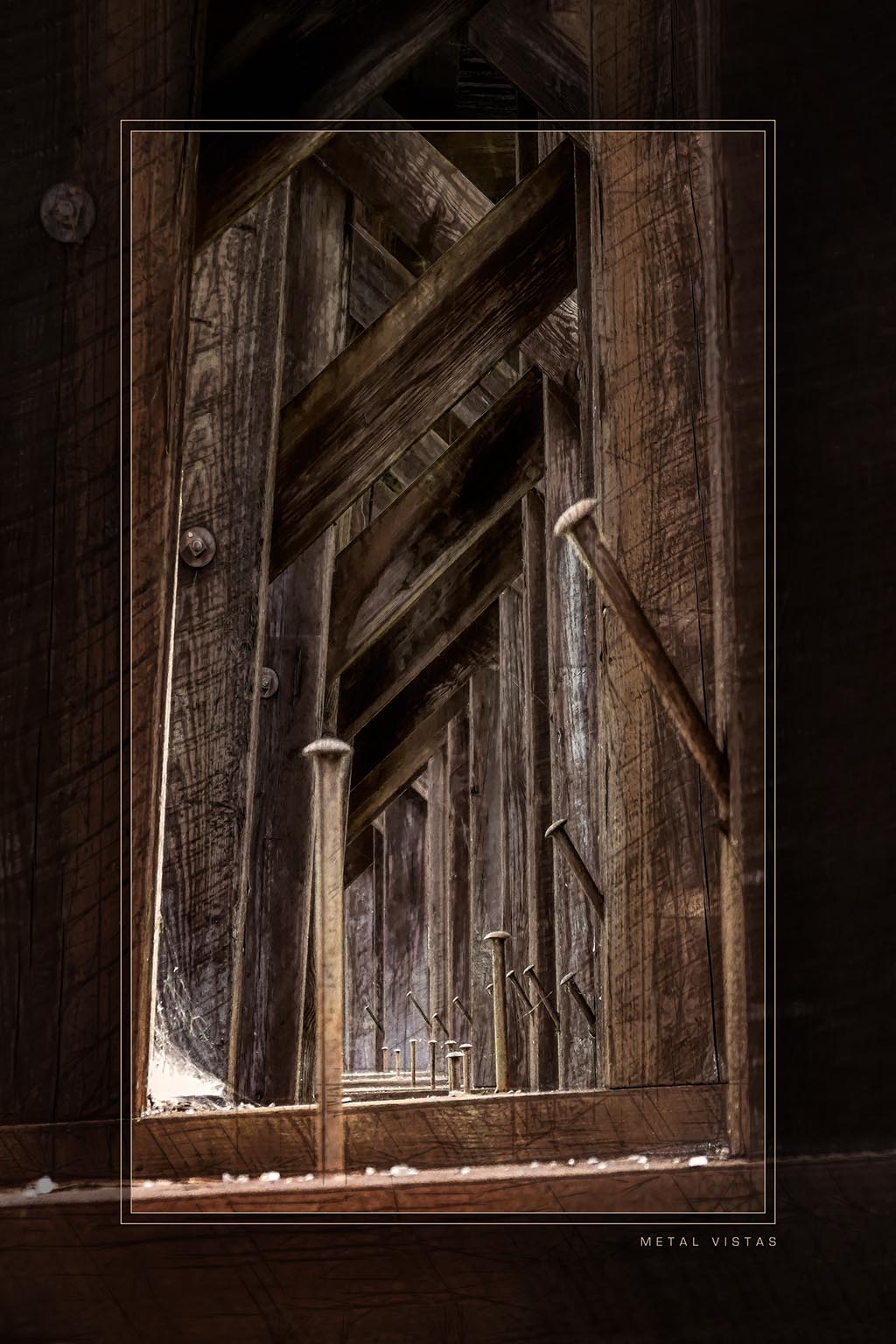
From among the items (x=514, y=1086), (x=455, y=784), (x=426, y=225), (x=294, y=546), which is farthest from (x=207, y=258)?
(x=455, y=784)

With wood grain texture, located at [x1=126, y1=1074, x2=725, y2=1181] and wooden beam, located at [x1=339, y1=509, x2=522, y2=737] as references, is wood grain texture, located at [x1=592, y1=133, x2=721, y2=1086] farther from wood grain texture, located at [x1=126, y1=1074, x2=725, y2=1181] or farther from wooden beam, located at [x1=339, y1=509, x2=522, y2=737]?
wooden beam, located at [x1=339, y1=509, x2=522, y2=737]

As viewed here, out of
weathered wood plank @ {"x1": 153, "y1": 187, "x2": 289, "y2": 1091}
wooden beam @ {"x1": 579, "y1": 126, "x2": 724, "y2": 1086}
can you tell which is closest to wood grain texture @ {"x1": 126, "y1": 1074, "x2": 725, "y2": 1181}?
wooden beam @ {"x1": 579, "y1": 126, "x2": 724, "y2": 1086}

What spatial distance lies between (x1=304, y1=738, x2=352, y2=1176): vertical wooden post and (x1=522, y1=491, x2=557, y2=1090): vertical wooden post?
13.1 feet

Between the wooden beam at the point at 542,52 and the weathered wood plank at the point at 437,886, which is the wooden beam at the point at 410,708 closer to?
the wooden beam at the point at 542,52

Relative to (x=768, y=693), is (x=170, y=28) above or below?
above

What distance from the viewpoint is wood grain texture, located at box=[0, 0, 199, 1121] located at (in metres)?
1.56

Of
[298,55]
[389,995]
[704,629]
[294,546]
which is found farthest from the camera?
[389,995]

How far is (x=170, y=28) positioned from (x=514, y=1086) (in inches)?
205

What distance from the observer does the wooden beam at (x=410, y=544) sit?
474 centimetres

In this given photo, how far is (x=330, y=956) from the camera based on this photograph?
154cm

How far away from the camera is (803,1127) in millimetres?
1625

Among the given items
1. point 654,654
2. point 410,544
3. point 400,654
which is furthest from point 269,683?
point 654,654

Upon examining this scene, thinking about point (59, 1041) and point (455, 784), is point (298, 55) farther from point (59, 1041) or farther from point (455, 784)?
point (455, 784)

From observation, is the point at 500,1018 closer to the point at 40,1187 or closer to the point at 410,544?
the point at 40,1187
